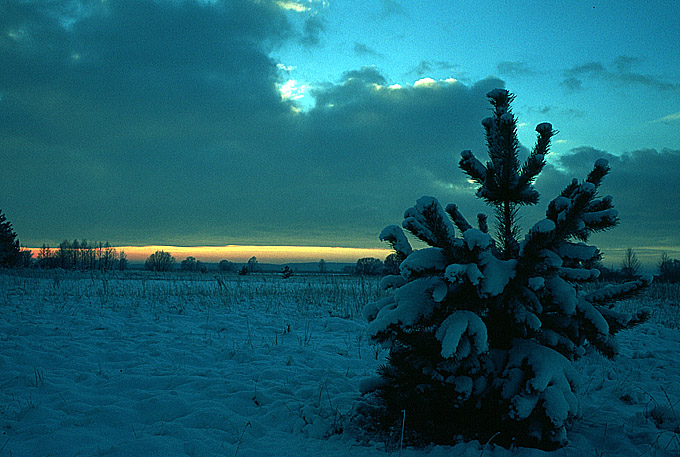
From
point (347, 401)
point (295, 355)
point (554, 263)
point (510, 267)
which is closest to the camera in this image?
point (554, 263)

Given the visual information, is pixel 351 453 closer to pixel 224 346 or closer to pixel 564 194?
pixel 564 194

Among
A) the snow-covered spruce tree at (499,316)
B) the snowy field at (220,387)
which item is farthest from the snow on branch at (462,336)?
the snowy field at (220,387)

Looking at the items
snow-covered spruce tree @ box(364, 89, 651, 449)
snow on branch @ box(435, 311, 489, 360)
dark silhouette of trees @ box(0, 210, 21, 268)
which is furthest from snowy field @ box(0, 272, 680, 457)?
dark silhouette of trees @ box(0, 210, 21, 268)

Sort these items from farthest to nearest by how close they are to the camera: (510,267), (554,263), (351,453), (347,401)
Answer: (347,401)
(351,453)
(510,267)
(554,263)

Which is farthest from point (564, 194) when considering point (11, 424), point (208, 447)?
point (11, 424)

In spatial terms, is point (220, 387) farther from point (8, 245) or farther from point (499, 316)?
point (8, 245)

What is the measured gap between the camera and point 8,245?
4019 cm

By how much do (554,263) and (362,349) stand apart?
4.82 meters

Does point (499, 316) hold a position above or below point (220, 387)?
above

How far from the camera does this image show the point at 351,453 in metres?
3.17

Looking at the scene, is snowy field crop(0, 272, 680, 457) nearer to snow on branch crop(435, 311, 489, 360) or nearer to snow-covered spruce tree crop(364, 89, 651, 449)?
snow-covered spruce tree crop(364, 89, 651, 449)

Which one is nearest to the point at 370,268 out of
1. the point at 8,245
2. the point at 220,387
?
the point at 8,245

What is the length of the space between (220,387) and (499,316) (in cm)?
333

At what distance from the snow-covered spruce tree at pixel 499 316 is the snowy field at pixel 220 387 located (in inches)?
11.1
